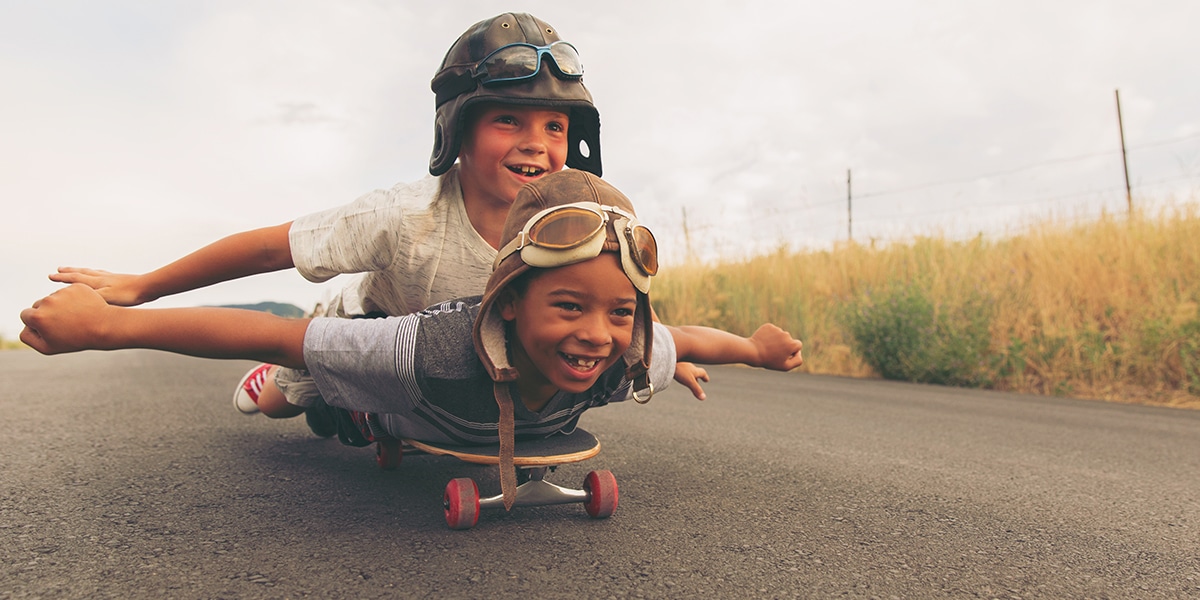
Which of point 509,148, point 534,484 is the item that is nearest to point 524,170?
point 509,148

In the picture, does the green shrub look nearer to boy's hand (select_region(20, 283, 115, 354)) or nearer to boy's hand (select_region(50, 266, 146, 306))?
boy's hand (select_region(50, 266, 146, 306))

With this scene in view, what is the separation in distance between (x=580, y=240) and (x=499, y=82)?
80cm

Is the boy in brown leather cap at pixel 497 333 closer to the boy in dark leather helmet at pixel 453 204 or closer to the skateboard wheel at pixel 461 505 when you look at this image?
the skateboard wheel at pixel 461 505

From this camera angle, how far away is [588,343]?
1786 millimetres

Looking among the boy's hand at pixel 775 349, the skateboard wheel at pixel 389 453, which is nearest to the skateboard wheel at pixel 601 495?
the boy's hand at pixel 775 349

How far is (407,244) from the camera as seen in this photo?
234 centimetres

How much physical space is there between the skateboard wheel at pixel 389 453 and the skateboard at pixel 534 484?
0.27 m

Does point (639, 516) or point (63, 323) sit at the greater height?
point (63, 323)

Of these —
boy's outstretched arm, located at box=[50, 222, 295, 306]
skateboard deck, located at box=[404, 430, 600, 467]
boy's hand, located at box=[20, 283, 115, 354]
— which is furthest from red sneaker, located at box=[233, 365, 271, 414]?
boy's hand, located at box=[20, 283, 115, 354]

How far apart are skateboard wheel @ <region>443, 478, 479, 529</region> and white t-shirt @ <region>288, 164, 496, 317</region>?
25.6 inches

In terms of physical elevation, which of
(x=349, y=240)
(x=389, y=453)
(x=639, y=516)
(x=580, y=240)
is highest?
(x=349, y=240)

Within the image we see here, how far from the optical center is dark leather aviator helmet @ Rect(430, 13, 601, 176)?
232cm

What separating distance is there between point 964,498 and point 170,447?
8.97 ft

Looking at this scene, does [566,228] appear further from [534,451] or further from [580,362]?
[534,451]
